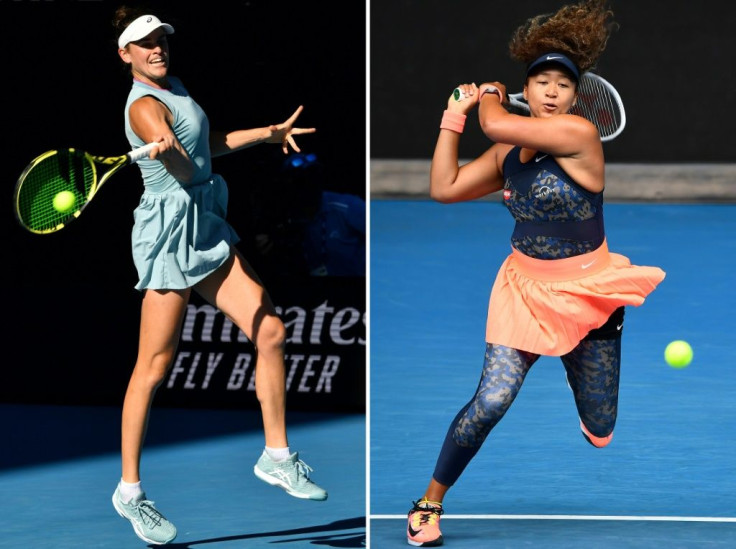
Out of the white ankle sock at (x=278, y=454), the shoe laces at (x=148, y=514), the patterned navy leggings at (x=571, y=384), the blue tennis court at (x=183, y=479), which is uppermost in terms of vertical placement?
the patterned navy leggings at (x=571, y=384)

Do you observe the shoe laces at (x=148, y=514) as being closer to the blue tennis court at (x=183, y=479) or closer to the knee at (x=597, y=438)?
the blue tennis court at (x=183, y=479)

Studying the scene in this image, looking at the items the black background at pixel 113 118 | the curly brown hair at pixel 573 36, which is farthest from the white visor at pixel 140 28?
the black background at pixel 113 118

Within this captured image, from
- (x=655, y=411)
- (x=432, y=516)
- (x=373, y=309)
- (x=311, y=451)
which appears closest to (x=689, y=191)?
(x=373, y=309)

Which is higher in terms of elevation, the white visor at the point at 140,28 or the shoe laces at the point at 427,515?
the white visor at the point at 140,28

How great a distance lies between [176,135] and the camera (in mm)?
5184

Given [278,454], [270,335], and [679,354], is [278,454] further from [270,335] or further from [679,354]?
[679,354]

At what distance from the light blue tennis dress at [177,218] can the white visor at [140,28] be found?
0.51 feet

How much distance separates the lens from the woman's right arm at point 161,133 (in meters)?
4.81

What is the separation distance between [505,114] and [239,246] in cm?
325

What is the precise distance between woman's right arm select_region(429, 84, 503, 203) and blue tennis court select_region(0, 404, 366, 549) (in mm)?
1387

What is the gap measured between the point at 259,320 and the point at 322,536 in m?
1.02

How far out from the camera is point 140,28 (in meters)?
5.12

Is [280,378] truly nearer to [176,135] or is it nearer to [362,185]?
[176,135]

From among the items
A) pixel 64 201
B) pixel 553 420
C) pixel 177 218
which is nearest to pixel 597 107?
pixel 177 218
